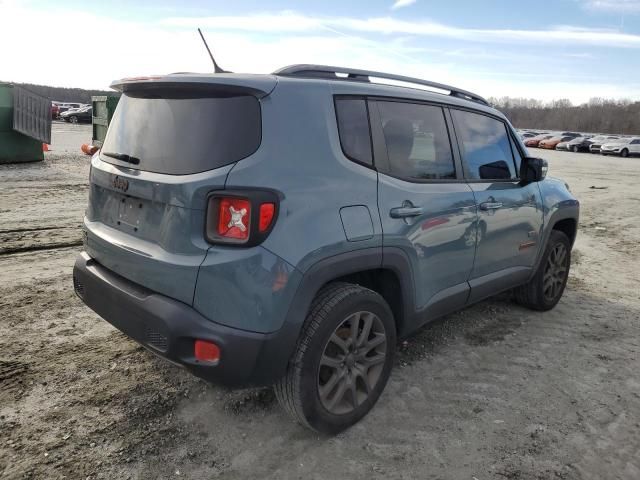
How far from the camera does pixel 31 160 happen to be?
13.8 meters

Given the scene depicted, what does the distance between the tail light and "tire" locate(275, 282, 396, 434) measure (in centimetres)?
55

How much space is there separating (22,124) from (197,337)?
13493 mm

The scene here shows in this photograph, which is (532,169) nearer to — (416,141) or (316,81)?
(416,141)

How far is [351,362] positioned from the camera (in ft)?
8.97

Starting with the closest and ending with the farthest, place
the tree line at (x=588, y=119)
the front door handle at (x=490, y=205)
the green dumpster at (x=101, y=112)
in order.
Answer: the front door handle at (x=490, y=205) → the green dumpster at (x=101, y=112) → the tree line at (x=588, y=119)

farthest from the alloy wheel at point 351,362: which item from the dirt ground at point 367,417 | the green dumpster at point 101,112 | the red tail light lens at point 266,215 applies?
the green dumpster at point 101,112

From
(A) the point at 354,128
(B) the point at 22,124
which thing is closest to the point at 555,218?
(A) the point at 354,128

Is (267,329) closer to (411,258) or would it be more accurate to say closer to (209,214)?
(209,214)

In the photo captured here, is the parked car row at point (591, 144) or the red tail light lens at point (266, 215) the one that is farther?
the parked car row at point (591, 144)

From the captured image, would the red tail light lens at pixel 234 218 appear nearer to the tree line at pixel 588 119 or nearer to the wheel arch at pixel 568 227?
the wheel arch at pixel 568 227

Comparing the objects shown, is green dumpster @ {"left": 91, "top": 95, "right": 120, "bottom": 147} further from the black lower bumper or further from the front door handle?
the black lower bumper

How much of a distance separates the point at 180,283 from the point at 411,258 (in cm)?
134

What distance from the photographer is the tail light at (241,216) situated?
2.18 meters

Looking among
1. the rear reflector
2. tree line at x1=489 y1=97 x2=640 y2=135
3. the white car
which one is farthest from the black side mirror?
tree line at x1=489 y1=97 x2=640 y2=135
